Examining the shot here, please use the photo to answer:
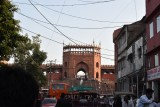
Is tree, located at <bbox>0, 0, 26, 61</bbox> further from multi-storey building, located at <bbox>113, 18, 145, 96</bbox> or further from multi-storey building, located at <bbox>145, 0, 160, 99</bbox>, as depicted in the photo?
multi-storey building, located at <bbox>113, 18, 145, 96</bbox>

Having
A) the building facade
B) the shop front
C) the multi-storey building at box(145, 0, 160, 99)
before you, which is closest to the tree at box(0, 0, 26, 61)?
the multi-storey building at box(145, 0, 160, 99)

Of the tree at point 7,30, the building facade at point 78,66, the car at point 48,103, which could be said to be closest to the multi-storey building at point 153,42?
the car at point 48,103

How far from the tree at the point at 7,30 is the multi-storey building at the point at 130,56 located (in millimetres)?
18220

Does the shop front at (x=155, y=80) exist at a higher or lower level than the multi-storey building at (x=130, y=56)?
lower

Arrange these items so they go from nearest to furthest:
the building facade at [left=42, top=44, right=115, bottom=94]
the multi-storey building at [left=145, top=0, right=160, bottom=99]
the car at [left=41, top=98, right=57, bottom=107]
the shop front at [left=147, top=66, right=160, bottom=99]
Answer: the car at [left=41, top=98, right=57, bottom=107] → the shop front at [left=147, top=66, right=160, bottom=99] → the multi-storey building at [left=145, top=0, right=160, bottom=99] → the building facade at [left=42, top=44, right=115, bottom=94]

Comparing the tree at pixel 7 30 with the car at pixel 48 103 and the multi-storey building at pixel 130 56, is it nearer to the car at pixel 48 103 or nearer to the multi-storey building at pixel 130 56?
the car at pixel 48 103

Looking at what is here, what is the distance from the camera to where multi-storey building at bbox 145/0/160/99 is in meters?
30.7

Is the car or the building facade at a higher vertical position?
the building facade

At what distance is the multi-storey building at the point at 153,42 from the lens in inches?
1209

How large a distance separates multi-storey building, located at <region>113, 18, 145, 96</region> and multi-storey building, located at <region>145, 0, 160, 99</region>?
18.1ft

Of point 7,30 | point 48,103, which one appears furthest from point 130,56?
point 7,30

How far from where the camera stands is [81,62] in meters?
104

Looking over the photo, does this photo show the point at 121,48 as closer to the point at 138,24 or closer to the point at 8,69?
the point at 138,24

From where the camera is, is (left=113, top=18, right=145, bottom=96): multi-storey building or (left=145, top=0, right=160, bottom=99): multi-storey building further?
(left=113, top=18, right=145, bottom=96): multi-storey building
